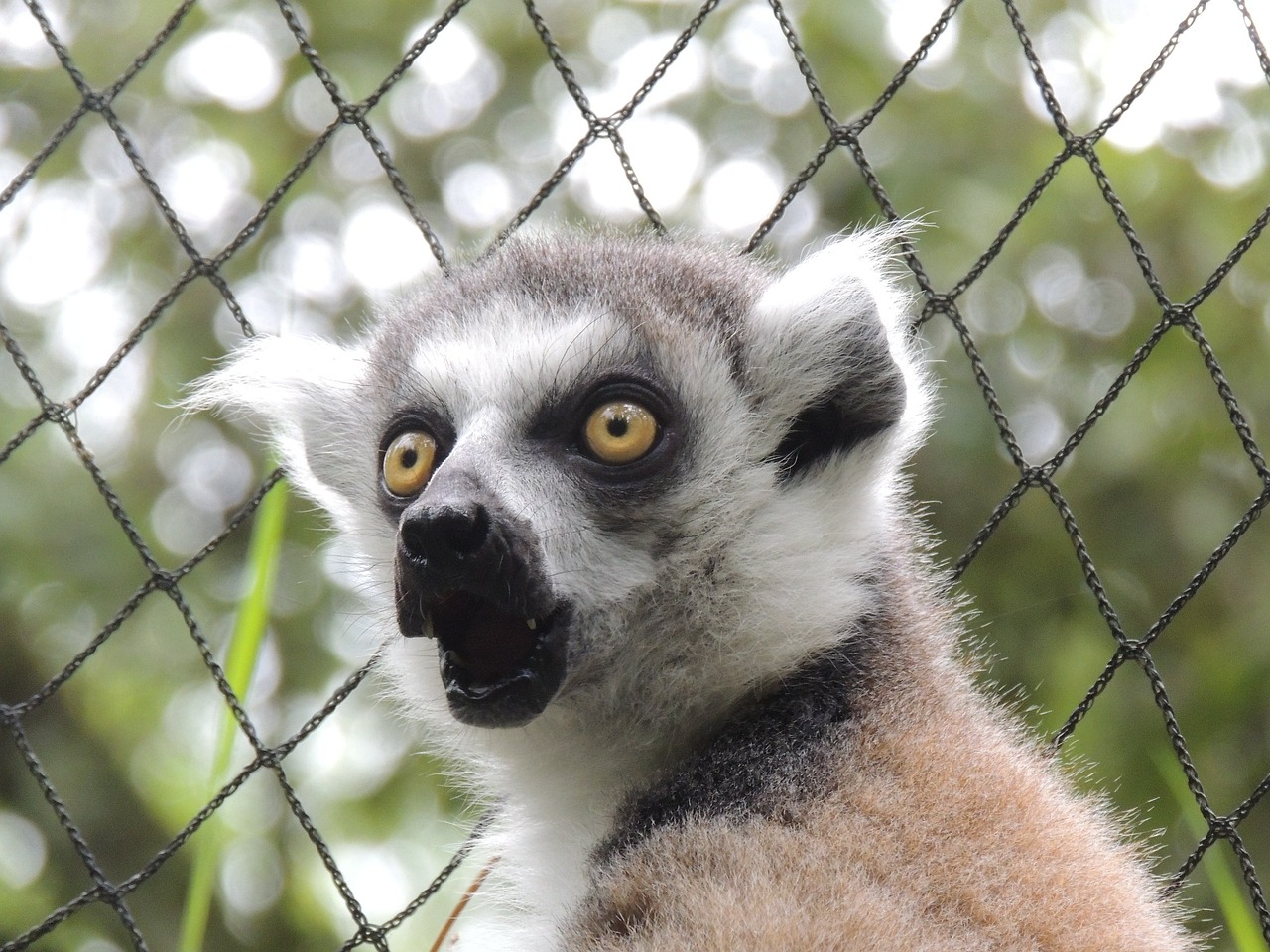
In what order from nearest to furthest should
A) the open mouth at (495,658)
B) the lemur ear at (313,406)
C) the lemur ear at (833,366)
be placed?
1. the open mouth at (495,658)
2. the lemur ear at (833,366)
3. the lemur ear at (313,406)

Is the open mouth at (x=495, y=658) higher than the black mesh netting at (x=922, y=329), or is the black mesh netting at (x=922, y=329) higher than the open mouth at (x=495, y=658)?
the black mesh netting at (x=922, y=329)

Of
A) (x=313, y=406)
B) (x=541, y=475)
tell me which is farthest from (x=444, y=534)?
(x=313, y=406)

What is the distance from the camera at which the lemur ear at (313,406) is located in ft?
9.45

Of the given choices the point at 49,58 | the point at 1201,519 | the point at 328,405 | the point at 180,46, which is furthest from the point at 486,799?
the point at 49,58

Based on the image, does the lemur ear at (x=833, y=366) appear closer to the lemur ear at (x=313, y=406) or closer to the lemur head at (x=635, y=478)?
the lemur head at (x=635, y=478)

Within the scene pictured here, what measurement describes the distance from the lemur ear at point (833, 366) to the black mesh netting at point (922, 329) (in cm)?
43

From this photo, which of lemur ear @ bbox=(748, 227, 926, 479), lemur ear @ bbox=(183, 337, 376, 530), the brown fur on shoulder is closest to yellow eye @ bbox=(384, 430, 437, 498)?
lemur ear @ bbox=(183, 337, 376, 530)

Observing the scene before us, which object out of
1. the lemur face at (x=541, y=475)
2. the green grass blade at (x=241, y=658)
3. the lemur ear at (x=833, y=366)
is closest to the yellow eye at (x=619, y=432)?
the lemur face at (x=541, y=475)

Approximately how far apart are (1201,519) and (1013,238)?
1.19 metres

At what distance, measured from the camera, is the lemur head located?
2.21m

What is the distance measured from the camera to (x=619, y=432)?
238cm

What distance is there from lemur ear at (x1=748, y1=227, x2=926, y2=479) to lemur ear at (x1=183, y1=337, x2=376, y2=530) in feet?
3.07

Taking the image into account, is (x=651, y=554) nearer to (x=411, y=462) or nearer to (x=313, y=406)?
(x=411, y=462)

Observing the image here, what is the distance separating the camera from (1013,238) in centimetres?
449
